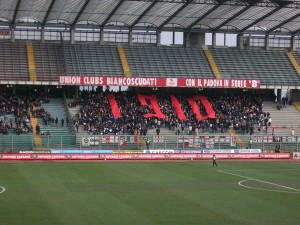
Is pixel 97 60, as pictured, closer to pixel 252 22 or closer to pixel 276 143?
pixel 252 22

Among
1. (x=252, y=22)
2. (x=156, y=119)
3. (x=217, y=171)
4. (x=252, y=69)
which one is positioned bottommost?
(x=217, y=171)

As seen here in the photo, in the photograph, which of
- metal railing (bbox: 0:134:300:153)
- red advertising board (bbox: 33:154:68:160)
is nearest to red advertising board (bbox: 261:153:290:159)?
metal railing (bbox: 0:134:300:153)

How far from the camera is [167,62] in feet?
244

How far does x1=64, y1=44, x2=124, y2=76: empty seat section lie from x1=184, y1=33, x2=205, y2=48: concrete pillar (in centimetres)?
970

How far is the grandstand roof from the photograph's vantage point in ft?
206

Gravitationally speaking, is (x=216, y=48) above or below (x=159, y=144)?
above

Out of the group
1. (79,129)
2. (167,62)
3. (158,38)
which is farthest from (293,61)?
(79,129)

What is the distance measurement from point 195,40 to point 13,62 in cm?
2425

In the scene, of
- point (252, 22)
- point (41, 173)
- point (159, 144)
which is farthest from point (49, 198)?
point (252, 22)

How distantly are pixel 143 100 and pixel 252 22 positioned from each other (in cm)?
1679

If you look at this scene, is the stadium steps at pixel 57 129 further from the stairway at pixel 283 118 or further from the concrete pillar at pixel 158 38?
the stairway at pixel 283 118

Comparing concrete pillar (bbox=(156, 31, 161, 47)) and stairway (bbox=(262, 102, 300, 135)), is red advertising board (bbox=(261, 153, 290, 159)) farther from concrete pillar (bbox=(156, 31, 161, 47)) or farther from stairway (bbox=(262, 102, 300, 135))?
concrete pillar (bbox=(156, 31, 161, 47))

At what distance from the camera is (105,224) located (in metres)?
22.7

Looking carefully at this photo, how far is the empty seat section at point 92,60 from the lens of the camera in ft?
231
